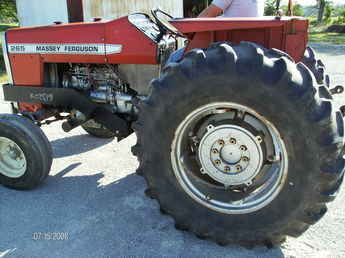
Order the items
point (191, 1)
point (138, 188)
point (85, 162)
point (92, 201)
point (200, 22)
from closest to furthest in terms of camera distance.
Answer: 1. point (200, 22)
2. point (92, 201)
3. point (138, 188)
4. point (85, 162)
5. point (191, 1)

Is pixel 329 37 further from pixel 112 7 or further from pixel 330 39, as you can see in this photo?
pixel 112 7

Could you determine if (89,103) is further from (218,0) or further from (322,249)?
(322,249)

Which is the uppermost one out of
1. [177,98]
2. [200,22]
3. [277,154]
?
[200,22]

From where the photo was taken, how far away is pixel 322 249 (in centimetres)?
245

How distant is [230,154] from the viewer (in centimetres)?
250

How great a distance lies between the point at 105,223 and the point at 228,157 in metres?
1.10

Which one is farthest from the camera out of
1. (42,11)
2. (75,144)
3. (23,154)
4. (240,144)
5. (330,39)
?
(330,39)

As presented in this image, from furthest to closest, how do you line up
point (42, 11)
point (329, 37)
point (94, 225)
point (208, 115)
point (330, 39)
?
point (329, 37), point (330, 39), point (42, 11), point (94, 225), point (208, 115)

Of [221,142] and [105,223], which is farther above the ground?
[221,142]

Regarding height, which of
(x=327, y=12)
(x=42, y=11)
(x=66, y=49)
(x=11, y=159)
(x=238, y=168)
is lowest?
(x=11, y=159)

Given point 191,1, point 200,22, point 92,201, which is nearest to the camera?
point 200,22

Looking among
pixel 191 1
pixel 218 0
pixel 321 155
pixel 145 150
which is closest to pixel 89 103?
pixel 145 150

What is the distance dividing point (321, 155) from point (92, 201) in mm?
1956
